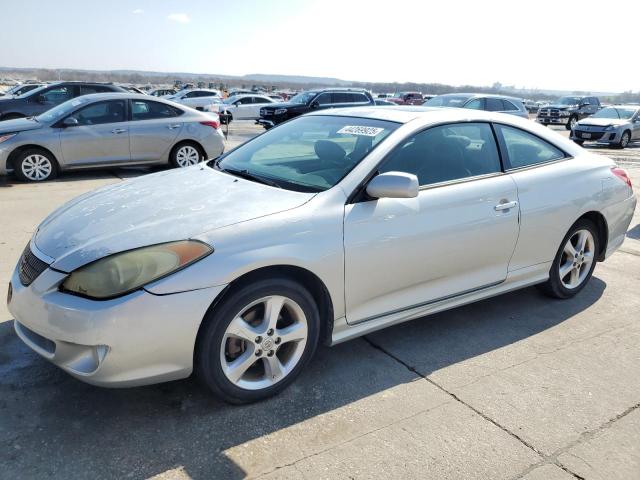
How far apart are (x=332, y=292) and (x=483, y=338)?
1.39 m

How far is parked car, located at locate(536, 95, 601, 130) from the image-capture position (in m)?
29.1

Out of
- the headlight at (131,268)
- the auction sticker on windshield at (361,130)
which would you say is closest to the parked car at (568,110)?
the auction sticker on windshield at (361,130)

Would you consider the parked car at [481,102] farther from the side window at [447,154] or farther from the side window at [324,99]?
the side window at [447,154]

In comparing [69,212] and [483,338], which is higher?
[69,212]

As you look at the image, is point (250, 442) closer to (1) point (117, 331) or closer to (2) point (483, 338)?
(1) point (117, 331)

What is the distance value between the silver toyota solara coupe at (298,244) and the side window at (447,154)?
12 millimetres

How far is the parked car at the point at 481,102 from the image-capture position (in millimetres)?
15383

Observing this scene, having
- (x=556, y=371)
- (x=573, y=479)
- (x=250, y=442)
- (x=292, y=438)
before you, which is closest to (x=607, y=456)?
(x=573, y=479)

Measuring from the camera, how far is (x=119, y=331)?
2.45 meters

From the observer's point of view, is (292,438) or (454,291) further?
(454,291)

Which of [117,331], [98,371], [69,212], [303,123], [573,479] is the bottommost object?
[573,479]

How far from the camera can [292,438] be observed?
265 centimetres

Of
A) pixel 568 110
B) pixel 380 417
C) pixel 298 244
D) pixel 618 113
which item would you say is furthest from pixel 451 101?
pixel 568 110

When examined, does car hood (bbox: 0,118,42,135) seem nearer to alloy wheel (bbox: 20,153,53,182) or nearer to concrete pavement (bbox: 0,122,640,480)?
alloy wheel (bbox: 20,153,53,182)
